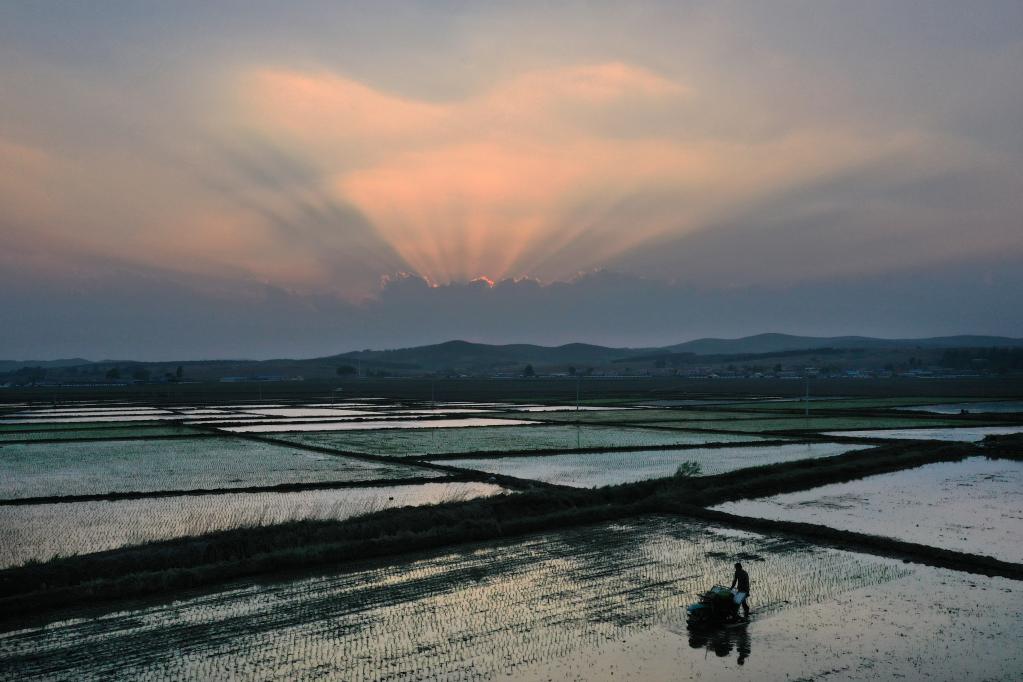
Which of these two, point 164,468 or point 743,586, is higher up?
point 743,586

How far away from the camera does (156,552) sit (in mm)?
14055

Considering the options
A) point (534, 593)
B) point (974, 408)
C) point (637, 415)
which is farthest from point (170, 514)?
point (974, 408)

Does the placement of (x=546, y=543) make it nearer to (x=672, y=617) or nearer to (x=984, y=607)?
(x=672, y=617)

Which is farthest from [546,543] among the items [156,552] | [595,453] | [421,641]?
[595,453]

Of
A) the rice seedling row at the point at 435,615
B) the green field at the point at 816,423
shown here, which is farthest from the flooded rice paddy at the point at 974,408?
the rice seedling row at the point at 435,615

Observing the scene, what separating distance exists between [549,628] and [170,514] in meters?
11.9

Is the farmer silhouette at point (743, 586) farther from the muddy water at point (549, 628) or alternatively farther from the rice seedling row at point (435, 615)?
the rice seedling row at point (435, 615)

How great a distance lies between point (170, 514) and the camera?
18.5 metres

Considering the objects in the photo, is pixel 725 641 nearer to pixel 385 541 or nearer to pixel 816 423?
pixel 385 541

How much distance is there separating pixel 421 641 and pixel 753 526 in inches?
391

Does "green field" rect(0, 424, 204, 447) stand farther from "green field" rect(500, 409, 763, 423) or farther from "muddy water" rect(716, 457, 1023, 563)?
"muddy water" rect(716, 457, 1023, 563)

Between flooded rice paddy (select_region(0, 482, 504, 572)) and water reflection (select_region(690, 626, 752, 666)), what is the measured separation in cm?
1001

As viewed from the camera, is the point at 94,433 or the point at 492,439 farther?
the point at 94,433

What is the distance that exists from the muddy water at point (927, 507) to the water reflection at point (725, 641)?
7127 millimetres
